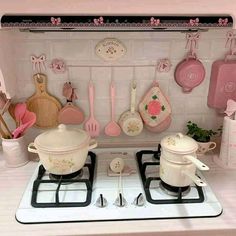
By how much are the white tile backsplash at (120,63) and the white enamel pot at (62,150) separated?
0.27 metres

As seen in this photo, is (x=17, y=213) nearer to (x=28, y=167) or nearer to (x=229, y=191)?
(x=28, y=167)

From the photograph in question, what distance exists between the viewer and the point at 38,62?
52.4 inches

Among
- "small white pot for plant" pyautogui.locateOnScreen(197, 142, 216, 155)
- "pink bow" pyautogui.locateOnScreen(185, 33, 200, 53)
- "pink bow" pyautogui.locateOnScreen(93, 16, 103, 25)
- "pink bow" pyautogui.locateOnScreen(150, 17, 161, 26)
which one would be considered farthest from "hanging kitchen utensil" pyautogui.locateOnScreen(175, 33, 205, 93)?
"pink bow" pyautogui.locateOnScreen(93, 16, 103, 25)

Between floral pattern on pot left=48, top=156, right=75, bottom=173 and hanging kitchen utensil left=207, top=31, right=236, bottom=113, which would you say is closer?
floral pattern on pot left=48, top=156, right=75, bottom=173

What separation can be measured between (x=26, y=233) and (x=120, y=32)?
816mm

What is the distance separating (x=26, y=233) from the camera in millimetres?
977

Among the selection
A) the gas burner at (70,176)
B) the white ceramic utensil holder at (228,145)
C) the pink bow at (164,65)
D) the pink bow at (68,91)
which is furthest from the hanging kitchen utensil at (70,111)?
the white ceramic utensil holder at (228,145)

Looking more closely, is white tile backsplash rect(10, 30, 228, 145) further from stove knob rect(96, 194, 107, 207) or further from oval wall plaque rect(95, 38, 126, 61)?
stove knob rect(96, 194, 107, 207)

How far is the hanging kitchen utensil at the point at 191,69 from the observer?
4.35ft

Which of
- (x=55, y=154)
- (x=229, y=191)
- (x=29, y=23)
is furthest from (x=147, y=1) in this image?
(x=229, y=191)

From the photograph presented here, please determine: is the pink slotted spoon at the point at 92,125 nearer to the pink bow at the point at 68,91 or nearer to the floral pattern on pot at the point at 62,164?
the pink bow at the point at 68,91

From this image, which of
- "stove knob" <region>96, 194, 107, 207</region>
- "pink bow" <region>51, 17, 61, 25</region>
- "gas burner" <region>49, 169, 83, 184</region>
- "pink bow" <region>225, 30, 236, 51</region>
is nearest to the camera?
"pink bow" <region>51, 17, 61, 25</region>

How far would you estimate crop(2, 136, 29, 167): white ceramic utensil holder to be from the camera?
130 centimetres

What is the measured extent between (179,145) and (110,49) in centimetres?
49
